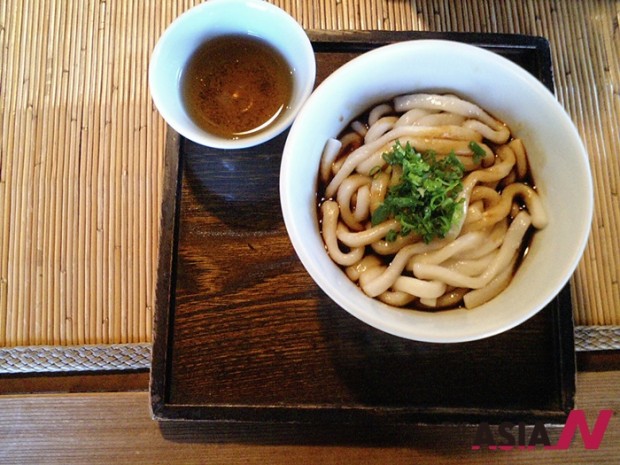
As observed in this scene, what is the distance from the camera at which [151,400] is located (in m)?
1.19

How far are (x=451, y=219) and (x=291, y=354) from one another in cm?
49

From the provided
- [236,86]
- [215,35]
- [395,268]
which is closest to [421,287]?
[395,268]

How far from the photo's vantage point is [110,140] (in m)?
1.54

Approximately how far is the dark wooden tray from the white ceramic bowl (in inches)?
7.0

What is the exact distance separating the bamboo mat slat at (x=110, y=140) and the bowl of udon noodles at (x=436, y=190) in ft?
1.57

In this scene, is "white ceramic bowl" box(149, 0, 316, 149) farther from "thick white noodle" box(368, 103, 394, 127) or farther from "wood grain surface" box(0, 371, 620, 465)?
"wood grain surface" box(0, 371, 620, 465)

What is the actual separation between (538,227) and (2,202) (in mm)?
1466

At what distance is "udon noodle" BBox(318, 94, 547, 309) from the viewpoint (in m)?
1.10

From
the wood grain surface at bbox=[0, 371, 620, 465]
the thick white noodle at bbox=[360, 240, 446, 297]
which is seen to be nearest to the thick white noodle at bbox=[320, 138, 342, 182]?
the thick white noodle at bbox=[360, 240, 446, 297]

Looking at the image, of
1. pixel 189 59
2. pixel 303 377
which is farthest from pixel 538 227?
pixel 189 59

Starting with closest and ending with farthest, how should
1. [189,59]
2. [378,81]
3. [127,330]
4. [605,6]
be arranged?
[378,81] < [189,59] < [127,330] < [605,6]

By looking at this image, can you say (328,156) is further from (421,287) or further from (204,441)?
(204,441)

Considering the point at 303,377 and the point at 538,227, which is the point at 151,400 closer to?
the point at 303,377

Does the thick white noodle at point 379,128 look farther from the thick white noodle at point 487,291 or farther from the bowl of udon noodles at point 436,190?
the thick white noodle at point 487,291
